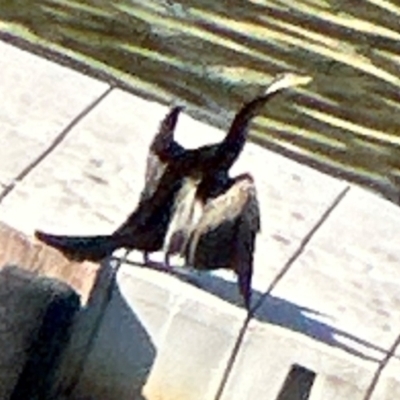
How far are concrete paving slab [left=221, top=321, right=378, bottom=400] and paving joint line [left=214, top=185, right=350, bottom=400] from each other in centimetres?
1

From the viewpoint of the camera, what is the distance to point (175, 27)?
34.4ft

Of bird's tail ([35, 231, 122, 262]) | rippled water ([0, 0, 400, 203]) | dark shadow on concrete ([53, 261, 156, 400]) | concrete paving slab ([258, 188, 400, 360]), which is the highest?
rippled water ([0, 0, 400, 203])

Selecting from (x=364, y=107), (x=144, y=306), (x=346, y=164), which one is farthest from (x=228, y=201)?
(x=364, y=107)

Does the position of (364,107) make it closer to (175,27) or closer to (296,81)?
(175,27)

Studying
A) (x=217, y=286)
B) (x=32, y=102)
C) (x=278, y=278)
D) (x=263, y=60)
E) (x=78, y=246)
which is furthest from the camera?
(x=263, y=60)

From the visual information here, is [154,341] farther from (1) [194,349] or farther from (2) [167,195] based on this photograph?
(2) [167,195]

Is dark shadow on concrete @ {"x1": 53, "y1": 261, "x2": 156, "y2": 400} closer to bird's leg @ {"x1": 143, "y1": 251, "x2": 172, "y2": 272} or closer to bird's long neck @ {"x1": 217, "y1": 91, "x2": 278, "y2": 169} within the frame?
bird's leg @ {"x1": 143, "y1": 251, "x2": 172, "y2": 272}

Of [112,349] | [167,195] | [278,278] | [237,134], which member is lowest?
[112,349]

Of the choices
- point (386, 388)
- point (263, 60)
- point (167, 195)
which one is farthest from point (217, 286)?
point (263, 60)

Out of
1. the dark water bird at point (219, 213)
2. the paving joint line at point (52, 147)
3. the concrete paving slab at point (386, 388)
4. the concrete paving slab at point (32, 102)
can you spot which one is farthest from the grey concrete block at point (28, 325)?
the concrete paving slab at point (386, 388)

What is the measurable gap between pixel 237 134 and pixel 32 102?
108 cm

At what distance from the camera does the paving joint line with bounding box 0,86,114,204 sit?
6.31 metres

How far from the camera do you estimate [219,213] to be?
6.05 metres

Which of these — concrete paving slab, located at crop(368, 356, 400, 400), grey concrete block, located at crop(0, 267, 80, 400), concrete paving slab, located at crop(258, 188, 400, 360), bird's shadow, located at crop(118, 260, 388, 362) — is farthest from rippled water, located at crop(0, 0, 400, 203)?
grey concrete block, located at crop(0, 267, 80, 400)
